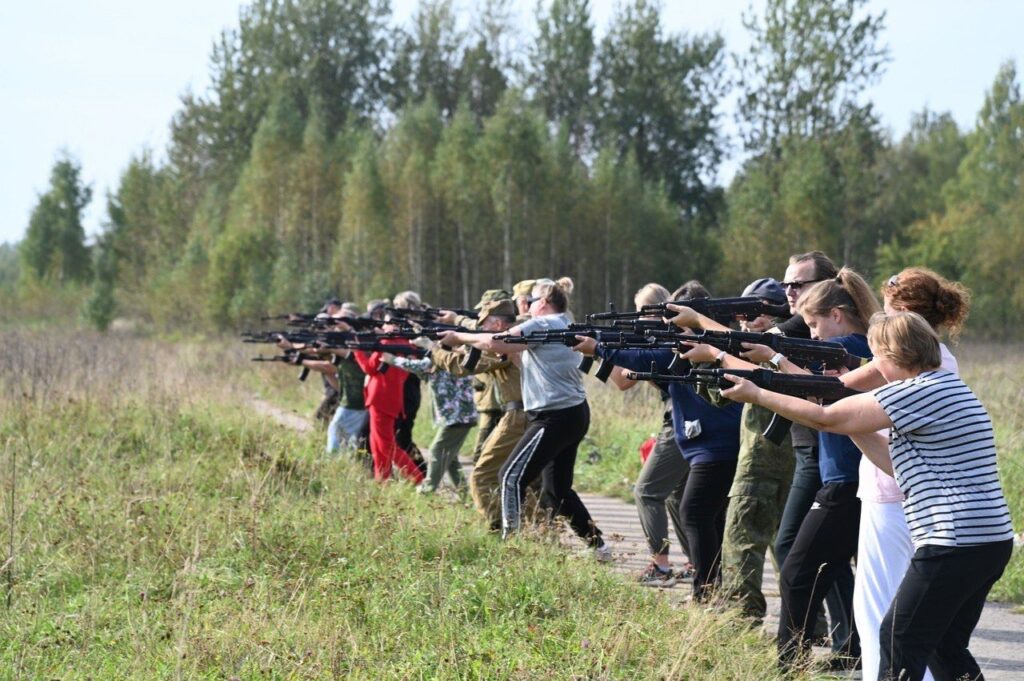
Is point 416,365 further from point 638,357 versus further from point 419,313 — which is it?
point 638,357

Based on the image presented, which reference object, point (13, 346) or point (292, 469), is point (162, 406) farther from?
point (13, 346)

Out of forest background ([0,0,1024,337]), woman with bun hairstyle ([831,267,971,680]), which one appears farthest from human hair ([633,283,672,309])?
forest background ([0,0,1024,337])

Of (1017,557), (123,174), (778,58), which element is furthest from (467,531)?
(123,174)

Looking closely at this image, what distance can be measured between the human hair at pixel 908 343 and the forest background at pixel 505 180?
34.8 m

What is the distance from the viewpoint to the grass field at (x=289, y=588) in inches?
205

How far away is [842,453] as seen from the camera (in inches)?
213

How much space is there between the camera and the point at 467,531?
7.56 m

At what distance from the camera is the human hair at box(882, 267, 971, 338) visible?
16.6ft

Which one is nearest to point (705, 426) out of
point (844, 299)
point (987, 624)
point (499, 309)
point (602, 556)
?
point (602, 556)

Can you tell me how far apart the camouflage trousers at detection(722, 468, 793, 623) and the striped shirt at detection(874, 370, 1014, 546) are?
1828 millimetres

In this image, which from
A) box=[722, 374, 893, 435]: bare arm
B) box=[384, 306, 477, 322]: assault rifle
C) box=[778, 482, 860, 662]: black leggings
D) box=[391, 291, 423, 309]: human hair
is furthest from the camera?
box=[391, 291, 423, 309]: human hair

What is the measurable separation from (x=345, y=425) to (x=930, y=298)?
7081 millimetres

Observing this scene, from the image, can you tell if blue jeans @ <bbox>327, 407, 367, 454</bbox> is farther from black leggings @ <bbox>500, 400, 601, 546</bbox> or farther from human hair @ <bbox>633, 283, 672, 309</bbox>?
human hair @ <bbox>633, 283, 672, 309</bbox>

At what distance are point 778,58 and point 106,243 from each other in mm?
32801
